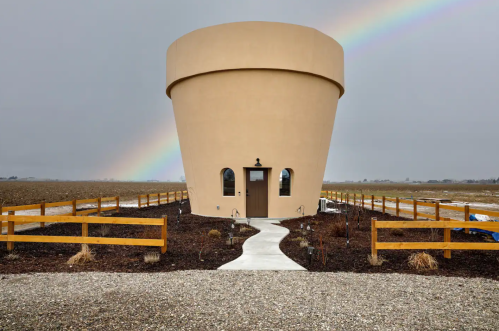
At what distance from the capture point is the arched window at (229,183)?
14289 mm

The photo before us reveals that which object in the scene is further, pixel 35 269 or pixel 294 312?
pixel 35 269


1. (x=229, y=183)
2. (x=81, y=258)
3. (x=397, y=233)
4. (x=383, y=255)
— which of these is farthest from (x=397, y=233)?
(x=81, y=258)

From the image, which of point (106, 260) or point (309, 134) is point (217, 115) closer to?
point (309, 134)

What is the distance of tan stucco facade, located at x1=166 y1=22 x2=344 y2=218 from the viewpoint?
13.6m

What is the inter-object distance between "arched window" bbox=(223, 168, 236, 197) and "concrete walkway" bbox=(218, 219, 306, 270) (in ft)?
10.1

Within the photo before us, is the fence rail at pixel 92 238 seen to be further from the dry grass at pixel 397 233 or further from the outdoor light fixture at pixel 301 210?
the outdoor light fixture at pixel 301 210

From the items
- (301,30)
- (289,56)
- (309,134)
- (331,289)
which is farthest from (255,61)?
(331,289)

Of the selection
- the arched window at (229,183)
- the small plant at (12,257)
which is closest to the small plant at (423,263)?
the arched window at (229,183)

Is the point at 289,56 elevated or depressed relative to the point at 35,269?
elevated

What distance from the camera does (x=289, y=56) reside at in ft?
44.8

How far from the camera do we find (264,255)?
798 centimetres

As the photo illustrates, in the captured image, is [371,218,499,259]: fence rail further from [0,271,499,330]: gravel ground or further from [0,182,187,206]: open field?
[0,182,187,206]: open field

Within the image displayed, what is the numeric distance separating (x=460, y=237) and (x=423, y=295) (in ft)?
23.9

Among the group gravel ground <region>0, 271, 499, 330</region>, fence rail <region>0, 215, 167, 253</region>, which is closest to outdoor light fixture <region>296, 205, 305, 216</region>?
fence rail <region>0, 215, 167, 253</region>
